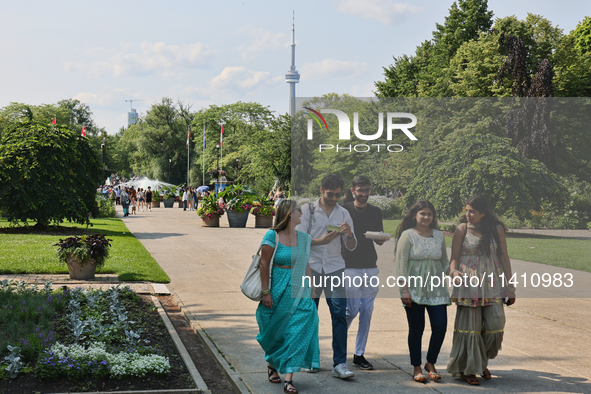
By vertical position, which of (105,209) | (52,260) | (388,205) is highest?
(388,205)

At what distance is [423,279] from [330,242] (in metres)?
0.91

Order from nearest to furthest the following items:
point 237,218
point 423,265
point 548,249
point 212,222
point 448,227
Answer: point 423,265 < point 448,227 < point 548,249 < point 212,222 < point 237,218

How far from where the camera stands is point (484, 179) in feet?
18.5

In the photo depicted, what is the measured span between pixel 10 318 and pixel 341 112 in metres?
4.47

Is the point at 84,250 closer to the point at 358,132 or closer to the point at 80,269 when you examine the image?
the point at 80,269

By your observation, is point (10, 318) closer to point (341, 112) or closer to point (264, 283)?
point (264, 283)

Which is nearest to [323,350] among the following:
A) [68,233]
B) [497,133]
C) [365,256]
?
[365,256]

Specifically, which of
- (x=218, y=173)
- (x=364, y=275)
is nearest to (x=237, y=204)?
(x=364, y=275)

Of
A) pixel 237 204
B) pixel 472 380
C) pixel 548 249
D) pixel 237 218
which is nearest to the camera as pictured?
pixel 472 380

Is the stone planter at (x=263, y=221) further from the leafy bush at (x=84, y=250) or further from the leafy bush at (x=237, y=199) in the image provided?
the leafy bush at (x=84, y=250)

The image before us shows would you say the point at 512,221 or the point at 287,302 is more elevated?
the point at 512,221

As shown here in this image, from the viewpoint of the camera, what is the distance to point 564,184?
224 inches

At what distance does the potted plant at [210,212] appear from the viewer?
24188 millimetres

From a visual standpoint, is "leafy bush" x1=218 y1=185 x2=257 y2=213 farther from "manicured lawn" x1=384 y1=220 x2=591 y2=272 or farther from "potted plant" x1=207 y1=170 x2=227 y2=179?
"potted plant" x1=207 y1=170 x2=227 y2=179
